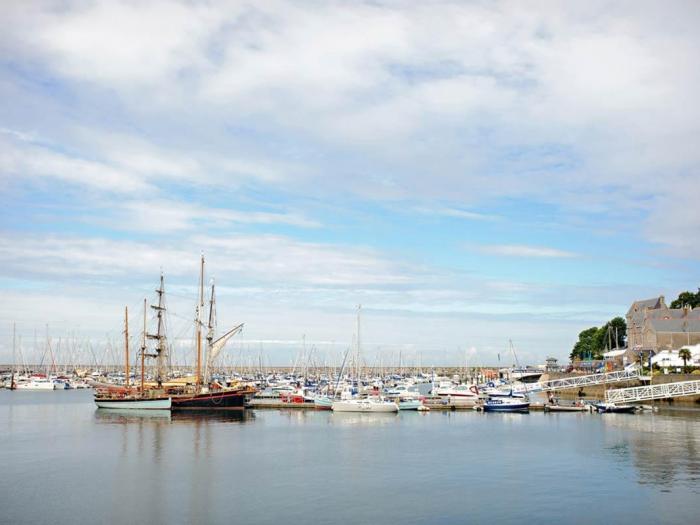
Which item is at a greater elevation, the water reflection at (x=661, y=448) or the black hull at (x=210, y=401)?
the black hull at (x=210, y=401)

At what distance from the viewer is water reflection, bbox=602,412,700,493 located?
1702 inches

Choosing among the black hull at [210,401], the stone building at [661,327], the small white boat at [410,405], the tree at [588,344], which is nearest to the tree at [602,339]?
the tree at [588,344]

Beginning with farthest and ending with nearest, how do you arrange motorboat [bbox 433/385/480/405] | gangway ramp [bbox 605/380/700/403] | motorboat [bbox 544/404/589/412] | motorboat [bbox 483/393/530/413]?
1. motorboat [bbox 433/385/480/405]
2. motorboat [bbox 483/393/530/413]
3. motorboat [bbox 544/404/589/412]
4. gangway ramp [bbox 605/380/700/403]

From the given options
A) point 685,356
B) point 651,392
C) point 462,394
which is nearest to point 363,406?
point 462,394

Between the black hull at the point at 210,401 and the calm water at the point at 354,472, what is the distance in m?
12.4

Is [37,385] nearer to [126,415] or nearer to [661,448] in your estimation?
[126,415]

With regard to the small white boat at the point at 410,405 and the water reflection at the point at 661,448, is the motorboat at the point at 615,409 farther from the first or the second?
the small white boat at the point at 410,405

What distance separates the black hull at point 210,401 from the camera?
294 ft

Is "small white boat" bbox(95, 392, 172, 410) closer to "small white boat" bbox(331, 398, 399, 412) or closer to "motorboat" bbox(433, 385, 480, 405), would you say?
"small white boat" bbox(331, 398, 399, 412)

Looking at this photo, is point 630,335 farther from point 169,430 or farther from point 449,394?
point 169,430

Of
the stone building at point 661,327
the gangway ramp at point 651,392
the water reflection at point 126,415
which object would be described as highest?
the stone building at point 661,327

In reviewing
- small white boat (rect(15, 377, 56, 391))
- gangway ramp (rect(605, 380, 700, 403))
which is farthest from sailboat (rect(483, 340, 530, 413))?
small white boat (rect(15, 377, 56, 391))

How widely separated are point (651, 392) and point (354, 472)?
57429 millimetres

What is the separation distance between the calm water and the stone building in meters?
62.1
